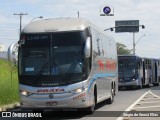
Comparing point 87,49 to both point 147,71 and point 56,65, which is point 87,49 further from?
point 147,71

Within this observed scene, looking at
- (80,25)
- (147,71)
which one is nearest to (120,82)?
(147,71)

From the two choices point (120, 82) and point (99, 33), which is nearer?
point (99, 33)

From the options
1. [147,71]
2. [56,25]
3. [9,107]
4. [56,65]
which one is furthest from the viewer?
[147,71]

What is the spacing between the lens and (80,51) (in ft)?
56.4

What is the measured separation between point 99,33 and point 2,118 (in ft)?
19.4

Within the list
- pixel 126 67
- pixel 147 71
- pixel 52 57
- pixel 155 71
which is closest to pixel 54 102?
pixel 52 57

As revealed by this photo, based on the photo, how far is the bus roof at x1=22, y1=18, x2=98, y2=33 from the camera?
17.5 m

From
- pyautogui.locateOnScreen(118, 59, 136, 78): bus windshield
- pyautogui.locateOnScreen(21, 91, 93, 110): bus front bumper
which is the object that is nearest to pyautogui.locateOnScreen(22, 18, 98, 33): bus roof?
pyautogui.locateOnScreen(21, 91, 93, 110): bus front bumper

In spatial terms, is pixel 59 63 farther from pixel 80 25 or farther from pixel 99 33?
pixel 99 33

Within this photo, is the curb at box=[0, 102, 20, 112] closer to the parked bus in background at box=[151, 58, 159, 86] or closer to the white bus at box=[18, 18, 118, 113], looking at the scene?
the white bus at box=[18, 18, 118, 113]

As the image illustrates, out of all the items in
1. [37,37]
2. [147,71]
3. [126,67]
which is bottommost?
[147,71]

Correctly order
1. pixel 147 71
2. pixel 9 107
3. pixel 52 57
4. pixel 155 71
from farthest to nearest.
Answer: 1. pixel 155 71
2. pixel 147 71
3. pixel 9 107
4. pixel 52 57

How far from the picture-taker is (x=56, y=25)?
17.7m

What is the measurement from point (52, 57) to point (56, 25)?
4.26 ft
